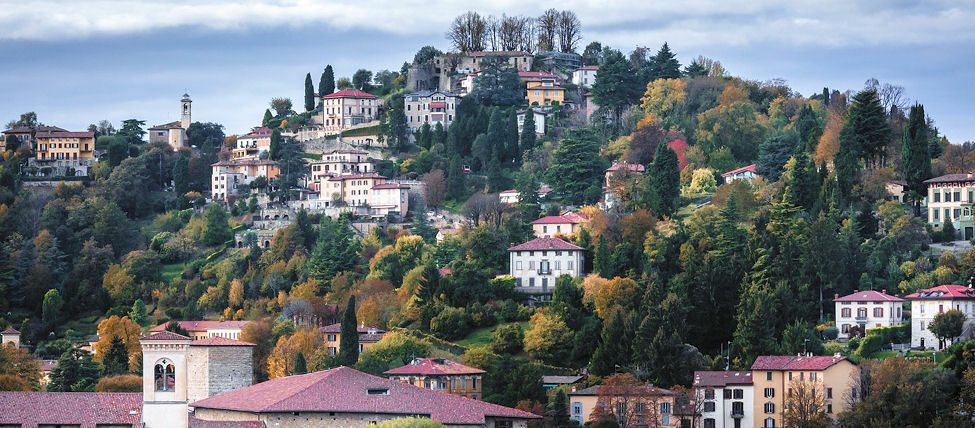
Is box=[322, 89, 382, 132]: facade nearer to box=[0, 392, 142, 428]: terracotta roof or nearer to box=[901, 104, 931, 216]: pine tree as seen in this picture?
box=[901, 104, 931, 216]: pine tree

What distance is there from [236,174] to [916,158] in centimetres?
6009

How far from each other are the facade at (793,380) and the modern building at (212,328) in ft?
125

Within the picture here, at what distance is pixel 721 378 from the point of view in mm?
76438

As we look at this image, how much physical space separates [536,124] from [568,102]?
26.0 feet

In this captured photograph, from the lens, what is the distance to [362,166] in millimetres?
136125

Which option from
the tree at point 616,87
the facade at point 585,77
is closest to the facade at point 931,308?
the tree at point 616,87

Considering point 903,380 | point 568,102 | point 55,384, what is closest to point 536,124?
point 568,102

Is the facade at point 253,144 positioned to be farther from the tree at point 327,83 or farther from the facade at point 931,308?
the facade at point 931,308

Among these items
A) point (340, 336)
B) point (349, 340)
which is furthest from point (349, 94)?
point (349, 340)

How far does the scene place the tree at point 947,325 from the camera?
79250 millimetres

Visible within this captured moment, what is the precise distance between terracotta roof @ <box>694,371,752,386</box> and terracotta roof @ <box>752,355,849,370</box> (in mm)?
722

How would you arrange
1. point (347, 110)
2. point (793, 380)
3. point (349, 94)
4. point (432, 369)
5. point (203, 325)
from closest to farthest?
point (793, 380)
point (432, 369)
point (203, 325)
point (347, 110)
point (349, 94)

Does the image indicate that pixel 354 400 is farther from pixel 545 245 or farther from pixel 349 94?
pixel 349 94

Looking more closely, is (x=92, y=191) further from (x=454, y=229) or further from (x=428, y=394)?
(x=428, y=394)
